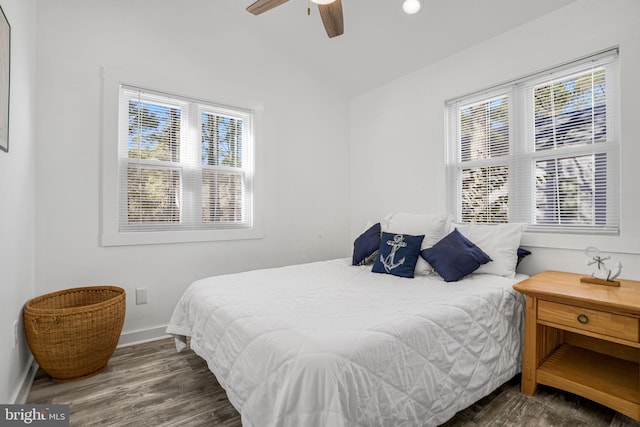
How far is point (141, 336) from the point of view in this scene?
2.70 m

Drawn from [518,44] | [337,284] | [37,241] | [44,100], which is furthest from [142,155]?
[518,44]

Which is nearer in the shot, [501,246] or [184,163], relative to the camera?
[501,246]

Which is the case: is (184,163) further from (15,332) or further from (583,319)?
(583,319)

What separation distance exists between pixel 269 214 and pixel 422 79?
215 cm

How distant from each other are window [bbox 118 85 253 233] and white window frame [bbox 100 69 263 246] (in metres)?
0.01

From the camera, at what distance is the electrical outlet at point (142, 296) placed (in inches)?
106

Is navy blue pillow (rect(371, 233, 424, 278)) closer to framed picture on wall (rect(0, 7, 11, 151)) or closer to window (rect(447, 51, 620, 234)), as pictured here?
window (rect(447, 51, 620, 234))

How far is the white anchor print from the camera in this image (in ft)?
8.21

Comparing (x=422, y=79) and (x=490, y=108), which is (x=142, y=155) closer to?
(x=422, y=79)

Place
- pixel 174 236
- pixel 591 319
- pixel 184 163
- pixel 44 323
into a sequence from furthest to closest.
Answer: pixel 184 163 < pixel 174 236 < pixel 44 323 < pixel 591 319

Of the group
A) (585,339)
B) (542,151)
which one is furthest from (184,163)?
(585,339)

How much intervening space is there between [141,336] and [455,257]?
2.64 meters

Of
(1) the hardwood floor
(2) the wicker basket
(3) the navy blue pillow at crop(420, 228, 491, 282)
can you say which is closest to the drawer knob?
(1) the hardwood floor

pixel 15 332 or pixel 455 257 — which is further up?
pixel 455 257
